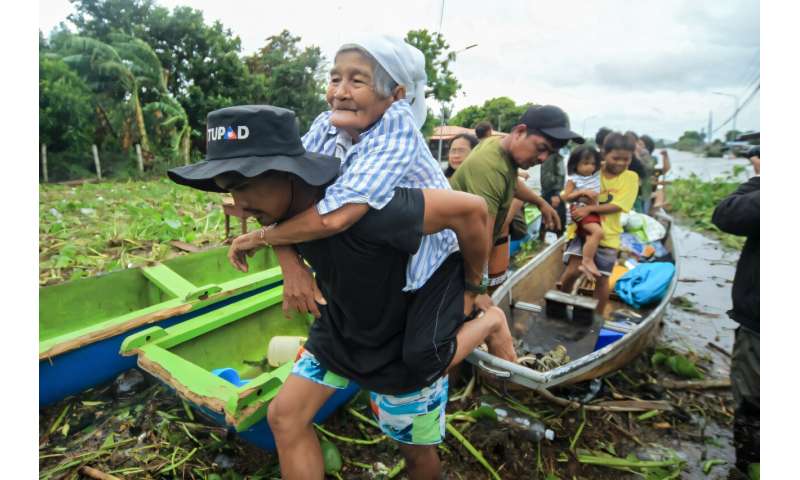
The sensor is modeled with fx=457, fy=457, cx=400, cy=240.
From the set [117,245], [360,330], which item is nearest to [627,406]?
[360,330]

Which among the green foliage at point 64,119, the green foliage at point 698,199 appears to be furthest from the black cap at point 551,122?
the green foliage at point 64,119

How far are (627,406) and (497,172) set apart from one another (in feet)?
7.10

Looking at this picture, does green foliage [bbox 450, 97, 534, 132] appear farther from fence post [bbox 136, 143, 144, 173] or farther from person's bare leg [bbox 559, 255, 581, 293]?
person's bare leg [bbox 559, 255, 581, 293]

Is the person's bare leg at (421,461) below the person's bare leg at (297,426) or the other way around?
below

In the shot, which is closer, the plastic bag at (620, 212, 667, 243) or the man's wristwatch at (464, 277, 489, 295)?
the man's wristwatch at (464, 277, 489, 295)

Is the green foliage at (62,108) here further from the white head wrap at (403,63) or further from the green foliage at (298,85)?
the white head wrap at (403,63)

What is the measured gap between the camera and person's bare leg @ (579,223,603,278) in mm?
4684

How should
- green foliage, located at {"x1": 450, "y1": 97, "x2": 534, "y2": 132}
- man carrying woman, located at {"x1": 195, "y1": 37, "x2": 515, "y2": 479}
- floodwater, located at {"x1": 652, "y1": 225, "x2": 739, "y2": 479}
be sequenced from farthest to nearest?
green foliage, located at {"x1": 450, "y1": 97, "x2": 534, "y2": 132} < floodwater, located at {"x1": 652, "y1": 225, "x2": 739, "y2": 479} < man carrying woman, located at {"x1": 195, "y1": 37, "x2": 515, "y2": 479}

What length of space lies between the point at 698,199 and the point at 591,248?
10.9 m

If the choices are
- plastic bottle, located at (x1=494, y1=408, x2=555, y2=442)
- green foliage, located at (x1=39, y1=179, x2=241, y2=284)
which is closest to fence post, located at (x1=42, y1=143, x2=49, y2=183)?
green foliage, located at (x1=39, y1=179, x2=241, y2=284)

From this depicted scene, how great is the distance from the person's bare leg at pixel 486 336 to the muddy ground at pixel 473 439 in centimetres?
72

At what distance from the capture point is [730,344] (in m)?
5.10

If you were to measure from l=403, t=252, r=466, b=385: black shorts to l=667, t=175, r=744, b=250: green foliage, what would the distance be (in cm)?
1065

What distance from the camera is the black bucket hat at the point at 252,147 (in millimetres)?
1320
